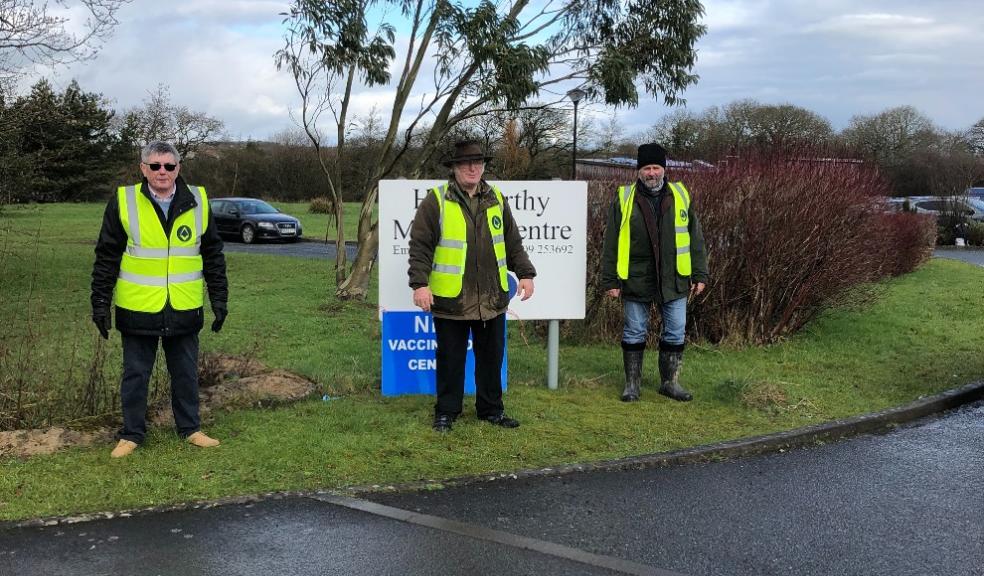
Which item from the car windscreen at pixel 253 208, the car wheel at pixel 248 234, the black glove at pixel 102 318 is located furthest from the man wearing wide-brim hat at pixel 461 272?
the car windscreen at pixel 253 208

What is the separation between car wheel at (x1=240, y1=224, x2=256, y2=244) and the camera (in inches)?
1067

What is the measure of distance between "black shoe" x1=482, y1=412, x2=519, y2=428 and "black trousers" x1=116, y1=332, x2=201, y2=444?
1.85 m

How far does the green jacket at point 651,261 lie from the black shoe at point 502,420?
4.34 ft

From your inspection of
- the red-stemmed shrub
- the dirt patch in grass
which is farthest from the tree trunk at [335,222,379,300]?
the dirt patch in grass

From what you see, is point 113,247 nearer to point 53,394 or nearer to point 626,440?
point 53,394

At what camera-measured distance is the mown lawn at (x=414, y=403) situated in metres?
4.50

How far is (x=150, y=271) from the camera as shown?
15.3 feet

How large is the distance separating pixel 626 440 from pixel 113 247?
3246mm

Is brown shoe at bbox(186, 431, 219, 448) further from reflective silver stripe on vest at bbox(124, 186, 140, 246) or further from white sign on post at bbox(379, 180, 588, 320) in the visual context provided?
white sign on post at bbox(379, 180, 588, 320)

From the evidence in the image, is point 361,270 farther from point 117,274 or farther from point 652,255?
point 117,274

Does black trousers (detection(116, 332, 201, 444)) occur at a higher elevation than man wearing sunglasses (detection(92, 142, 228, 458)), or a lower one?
lower

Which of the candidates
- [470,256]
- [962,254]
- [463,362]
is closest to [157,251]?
[470,256]

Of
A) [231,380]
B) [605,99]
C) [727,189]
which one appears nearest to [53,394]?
[231,380]

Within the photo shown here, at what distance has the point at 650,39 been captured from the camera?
12094 millimetres
